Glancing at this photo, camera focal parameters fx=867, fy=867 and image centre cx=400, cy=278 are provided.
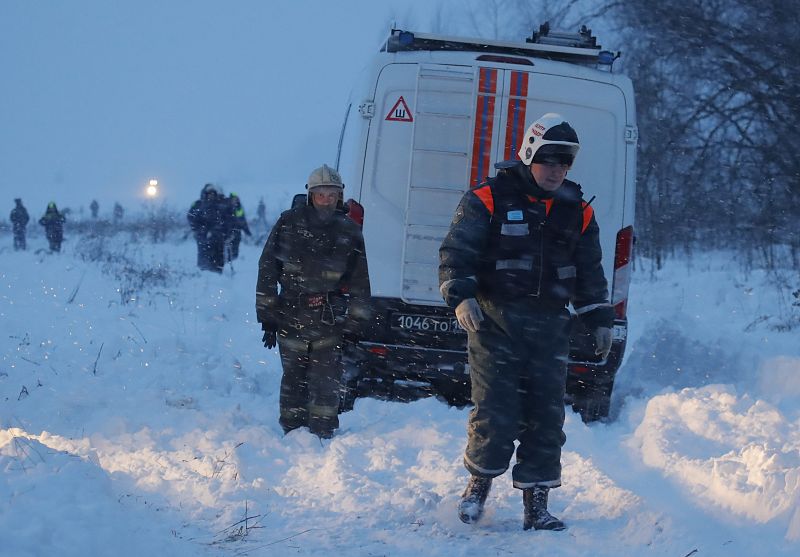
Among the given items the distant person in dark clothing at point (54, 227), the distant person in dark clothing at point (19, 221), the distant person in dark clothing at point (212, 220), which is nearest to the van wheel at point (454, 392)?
the distant person in dark clothing at point (212, 220)

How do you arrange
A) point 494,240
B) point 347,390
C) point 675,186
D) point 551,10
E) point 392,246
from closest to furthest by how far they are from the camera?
point 494,240 < point 392,246 < point 347,390 < point 675,186 < point 551,10

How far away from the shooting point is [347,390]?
6.66 metres

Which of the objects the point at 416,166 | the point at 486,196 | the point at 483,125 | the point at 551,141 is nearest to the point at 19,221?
the point at 416,166

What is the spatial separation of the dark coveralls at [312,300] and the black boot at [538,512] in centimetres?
210

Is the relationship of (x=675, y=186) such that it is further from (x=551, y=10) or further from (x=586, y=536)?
(x=586, y=536)

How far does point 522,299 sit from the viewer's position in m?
4.10

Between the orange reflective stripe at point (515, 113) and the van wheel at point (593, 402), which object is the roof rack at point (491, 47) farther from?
the van wheel at point (593, 402)

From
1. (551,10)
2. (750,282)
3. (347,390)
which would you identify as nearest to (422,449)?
(347,390)

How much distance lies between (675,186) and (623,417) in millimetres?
4197

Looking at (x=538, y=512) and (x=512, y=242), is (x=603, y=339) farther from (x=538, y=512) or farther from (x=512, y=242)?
(x=538, y=512)

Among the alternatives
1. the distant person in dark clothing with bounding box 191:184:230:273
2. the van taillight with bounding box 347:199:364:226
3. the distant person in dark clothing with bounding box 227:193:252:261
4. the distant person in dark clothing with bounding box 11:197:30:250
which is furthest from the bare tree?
the distant person in dark clothing with bounding box 11:197:30:250

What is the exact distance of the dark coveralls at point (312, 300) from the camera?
5812mm

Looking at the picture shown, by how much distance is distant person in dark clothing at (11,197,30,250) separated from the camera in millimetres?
25641

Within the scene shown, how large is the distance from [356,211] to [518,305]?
7.59 feet
